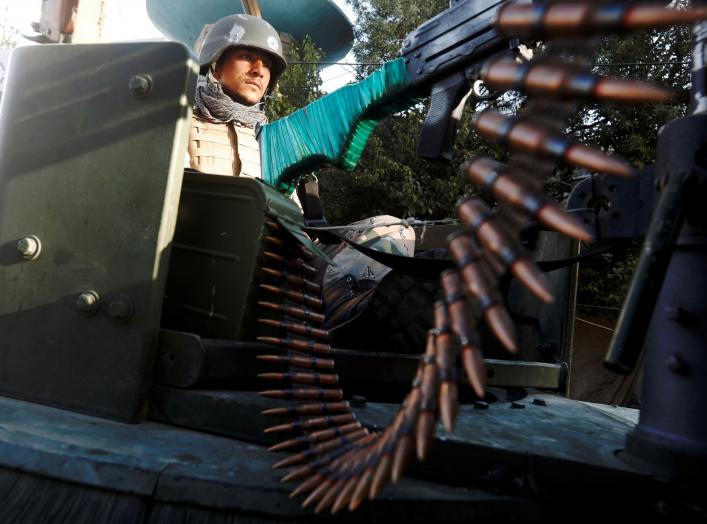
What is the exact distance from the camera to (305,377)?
1753 millimetres

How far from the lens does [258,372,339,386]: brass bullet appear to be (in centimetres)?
175

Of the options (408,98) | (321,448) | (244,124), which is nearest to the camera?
(321,448)

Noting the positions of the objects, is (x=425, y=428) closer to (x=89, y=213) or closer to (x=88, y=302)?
(x=88, y=302)

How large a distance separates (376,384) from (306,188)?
1381 millimetres

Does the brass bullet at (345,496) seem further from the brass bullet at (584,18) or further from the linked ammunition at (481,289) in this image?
the brass bullet at (584,18)

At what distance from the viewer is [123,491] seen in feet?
4.28

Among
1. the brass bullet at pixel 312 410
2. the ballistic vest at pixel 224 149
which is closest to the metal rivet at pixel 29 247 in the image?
the brass bullet at pixel 312 410

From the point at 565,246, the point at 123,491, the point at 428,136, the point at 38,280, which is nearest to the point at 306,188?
the point at 428,136

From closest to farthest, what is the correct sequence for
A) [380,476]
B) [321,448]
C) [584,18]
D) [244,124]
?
[584,18] → [380,476] → [321,448] → [244,124]

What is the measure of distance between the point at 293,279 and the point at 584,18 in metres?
1.27

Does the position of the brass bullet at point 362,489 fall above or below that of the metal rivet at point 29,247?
below

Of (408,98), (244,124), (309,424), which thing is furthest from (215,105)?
(309,424)

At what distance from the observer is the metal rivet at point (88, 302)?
1.78 m

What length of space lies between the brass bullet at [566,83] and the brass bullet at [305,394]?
0.97 metres
